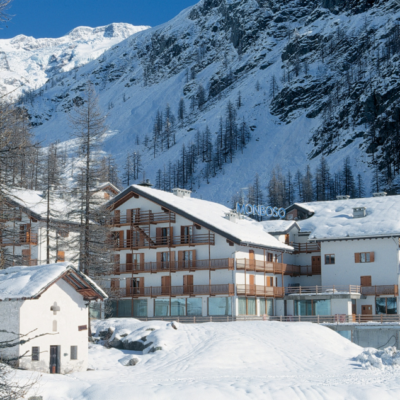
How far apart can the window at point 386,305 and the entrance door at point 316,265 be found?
8604 millimetres

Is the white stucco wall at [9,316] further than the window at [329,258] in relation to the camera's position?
No

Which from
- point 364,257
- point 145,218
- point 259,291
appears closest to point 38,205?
point 145,218

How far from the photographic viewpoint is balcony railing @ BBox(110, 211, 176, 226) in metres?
59.2

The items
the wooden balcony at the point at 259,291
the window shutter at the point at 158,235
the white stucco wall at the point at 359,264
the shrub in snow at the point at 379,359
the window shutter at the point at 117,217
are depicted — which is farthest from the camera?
the window shutter at the point at 117,217

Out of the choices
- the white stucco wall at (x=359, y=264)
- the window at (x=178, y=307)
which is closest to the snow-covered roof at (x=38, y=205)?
the window at (x=178, y=307)

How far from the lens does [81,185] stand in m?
44.8

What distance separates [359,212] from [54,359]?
133ft

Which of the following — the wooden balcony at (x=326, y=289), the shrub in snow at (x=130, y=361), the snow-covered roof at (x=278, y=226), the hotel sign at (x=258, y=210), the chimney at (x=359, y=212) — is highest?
the hotel sign at (x=258, y=210)

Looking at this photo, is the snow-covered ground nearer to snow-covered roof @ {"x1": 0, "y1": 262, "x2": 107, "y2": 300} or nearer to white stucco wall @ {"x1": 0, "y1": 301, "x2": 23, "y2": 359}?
white stucco wall @ {"x1": 0, "y1": 301, "x2": 23, "y2": 359}

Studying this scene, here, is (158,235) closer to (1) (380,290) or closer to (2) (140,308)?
(2) (140,308)

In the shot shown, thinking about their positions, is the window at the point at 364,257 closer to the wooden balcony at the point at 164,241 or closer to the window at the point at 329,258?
the window at the point at 329,258

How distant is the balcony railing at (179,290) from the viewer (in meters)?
55.2

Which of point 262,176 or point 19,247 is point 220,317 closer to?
point 19,247

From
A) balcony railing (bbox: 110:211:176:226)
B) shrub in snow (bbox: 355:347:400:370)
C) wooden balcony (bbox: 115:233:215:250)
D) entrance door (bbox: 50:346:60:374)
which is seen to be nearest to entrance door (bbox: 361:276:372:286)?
wooden balcony (bbox: 115:233:215:250)
